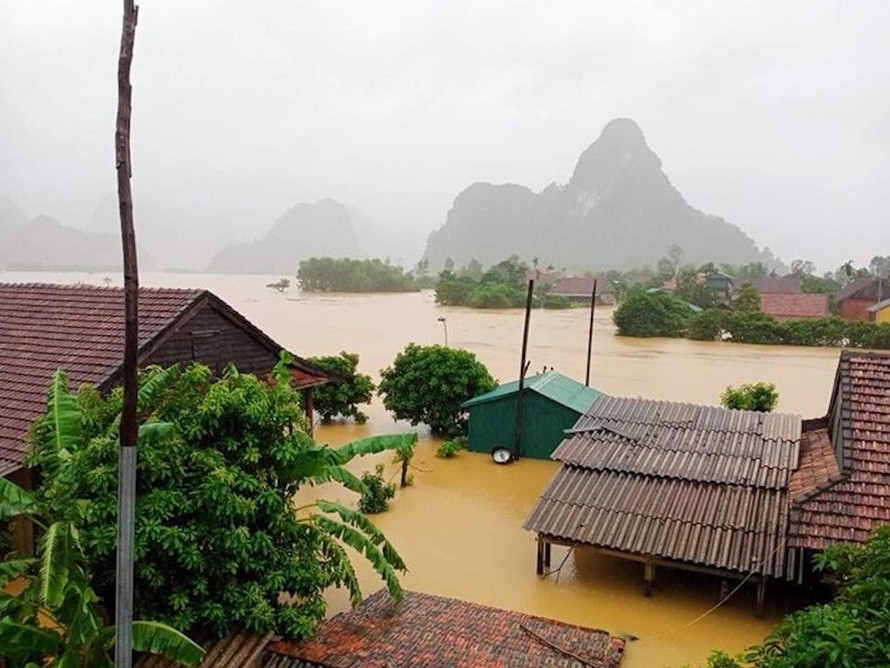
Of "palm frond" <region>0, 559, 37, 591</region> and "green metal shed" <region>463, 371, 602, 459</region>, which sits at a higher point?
"palm frond" <region>0, 559, 37, 591</region>

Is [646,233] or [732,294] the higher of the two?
[646,233]

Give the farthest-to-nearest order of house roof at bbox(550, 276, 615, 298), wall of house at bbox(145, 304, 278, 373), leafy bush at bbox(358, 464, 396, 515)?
house roof at bbox(550, 276, 615, 298), leafy bush at bbox(358, 464, 396, 515), wall of house at bbox(145, 304, 278, 373)

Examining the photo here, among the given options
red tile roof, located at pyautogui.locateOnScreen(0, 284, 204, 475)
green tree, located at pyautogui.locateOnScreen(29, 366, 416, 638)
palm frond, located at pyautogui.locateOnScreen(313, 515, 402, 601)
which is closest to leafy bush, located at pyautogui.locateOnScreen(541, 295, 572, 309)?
red tile roof, located at pyautogui.locateOnScreen(0, 284, 204, 475)

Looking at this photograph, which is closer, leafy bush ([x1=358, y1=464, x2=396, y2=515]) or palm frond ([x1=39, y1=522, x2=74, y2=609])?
palm frond ([x1=39, y1=522, x2=74, y2=609])

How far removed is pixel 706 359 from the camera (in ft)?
107

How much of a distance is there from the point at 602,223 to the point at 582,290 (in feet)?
322

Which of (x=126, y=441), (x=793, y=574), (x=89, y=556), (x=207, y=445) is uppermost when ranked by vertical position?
(x=126, y=441)

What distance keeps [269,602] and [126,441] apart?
11.1 ft

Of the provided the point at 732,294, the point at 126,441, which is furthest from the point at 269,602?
the point at 732,294

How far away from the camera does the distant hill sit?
160 meters

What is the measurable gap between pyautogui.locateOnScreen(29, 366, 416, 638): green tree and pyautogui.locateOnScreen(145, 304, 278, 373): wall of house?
8.21ft

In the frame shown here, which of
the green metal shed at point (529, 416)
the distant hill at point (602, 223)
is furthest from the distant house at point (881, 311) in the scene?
the distant hill at point (602, 223)

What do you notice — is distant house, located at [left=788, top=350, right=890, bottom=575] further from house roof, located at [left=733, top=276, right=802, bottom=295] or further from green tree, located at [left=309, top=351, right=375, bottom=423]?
house roof, located at [left=733, top=276, right=802, bottom=295]

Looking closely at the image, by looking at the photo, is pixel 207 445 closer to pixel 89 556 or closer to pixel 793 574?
pixel 89 556
